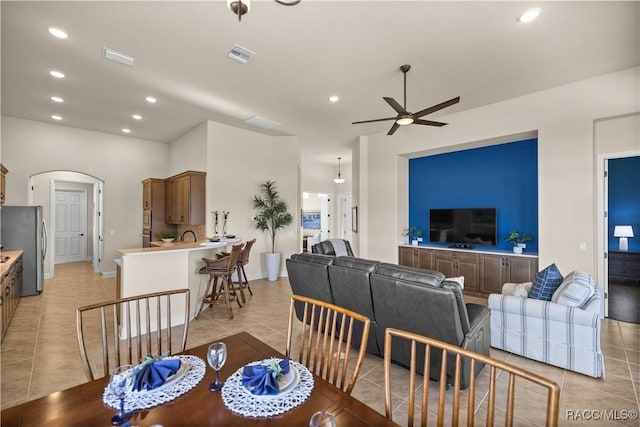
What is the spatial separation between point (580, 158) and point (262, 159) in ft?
19.0

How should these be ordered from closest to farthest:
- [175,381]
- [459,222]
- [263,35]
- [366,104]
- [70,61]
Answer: [175,381] → [263,35] → [70,61] → [366,104] → [459,222]

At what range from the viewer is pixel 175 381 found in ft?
3.99

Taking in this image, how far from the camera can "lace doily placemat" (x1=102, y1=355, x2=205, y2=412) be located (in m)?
1.09

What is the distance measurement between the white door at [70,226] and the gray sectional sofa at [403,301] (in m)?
9.21

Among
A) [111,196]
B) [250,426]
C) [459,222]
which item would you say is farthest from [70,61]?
[459,222]

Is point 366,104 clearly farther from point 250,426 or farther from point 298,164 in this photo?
point 250,426

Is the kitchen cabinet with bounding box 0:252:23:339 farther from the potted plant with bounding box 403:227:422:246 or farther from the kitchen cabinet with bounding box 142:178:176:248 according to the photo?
the potted plant with bounding box 403:227:422:246

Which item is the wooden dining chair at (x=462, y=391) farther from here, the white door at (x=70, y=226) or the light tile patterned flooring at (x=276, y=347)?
the white door at (x=70, y=226)

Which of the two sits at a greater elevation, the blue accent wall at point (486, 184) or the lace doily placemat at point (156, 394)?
the blue accent wall at point (486, 184)

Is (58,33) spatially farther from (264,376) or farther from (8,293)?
(264,376)

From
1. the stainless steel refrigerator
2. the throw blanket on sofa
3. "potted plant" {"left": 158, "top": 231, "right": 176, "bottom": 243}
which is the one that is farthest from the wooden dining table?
the stainless steel refrigerator

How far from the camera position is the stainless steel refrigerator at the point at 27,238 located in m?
4.89

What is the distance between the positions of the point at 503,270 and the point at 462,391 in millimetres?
3233

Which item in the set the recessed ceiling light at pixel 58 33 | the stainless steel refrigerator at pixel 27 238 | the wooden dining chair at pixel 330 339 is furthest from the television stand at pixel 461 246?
the stainless steel refrigerator at pixel 27 238
